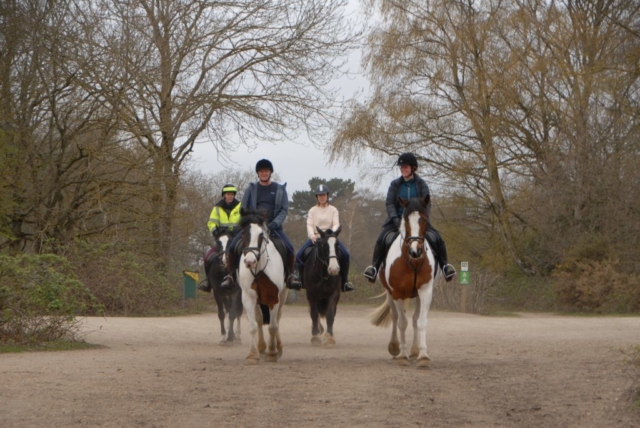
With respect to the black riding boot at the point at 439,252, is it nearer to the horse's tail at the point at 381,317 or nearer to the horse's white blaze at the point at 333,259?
the horse's white blaze at the point at 333,259

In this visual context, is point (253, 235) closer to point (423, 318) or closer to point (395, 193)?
point (395, 193)

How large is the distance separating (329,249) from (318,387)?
5.37 m

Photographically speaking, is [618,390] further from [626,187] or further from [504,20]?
[504,20]

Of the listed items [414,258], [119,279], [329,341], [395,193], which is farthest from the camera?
[119,279]

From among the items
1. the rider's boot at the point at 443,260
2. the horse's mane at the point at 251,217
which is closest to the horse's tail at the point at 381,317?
the rider's boot at the point at 443,260

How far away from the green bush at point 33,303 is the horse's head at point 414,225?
18.0 feet

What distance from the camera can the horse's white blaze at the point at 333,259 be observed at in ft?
46.3

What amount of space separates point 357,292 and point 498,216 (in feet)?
24.1

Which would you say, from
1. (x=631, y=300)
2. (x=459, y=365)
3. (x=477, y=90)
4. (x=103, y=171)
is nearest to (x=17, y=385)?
(x=459, y=365)

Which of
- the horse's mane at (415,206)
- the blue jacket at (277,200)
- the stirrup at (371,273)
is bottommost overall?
the stirrup at (371,273)

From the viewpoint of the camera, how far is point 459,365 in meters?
11.8

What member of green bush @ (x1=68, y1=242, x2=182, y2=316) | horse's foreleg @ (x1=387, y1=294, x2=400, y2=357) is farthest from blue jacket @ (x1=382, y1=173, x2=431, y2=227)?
green bush @ (x1=68, y1=242, x2=182, y2=316)

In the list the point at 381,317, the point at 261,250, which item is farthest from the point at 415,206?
the point at 381,317

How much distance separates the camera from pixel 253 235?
1203cm
